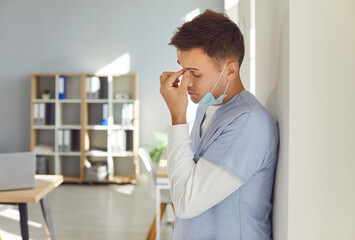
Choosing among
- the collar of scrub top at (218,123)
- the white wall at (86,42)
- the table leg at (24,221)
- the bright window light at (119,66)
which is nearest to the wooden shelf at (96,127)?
the white wall at (86,42)

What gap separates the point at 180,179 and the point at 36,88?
6.27 m

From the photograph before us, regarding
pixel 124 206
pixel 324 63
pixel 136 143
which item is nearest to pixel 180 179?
pixel 324 63

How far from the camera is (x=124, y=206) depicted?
209 inches

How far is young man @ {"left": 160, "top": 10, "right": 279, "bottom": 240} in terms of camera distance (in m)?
1.13

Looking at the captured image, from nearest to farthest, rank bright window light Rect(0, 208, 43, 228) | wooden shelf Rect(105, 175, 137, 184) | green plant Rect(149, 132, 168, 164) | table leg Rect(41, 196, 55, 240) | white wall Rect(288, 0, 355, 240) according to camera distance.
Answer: white wall Rect(288, 0, 355, 240)
table leg Rect(41, 196, 55, 240)
bright window light Rect(0, 208, 43, 228)
green plant Rect(149, 132, 168, 164)
wooden shelf Rect(105, 175, 137, 184)

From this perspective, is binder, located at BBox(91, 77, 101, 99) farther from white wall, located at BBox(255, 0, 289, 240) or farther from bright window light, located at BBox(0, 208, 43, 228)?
white wall, located at BBox(255, 0, 289, 240)

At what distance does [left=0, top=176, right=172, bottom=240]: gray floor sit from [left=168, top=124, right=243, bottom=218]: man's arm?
109 inches

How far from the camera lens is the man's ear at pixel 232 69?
49.5 inches

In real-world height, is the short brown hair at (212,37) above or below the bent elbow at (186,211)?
above

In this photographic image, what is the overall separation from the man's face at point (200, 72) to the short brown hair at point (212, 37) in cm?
2

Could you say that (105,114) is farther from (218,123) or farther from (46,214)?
(218,123)

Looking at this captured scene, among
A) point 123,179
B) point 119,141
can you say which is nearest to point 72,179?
point 123,179

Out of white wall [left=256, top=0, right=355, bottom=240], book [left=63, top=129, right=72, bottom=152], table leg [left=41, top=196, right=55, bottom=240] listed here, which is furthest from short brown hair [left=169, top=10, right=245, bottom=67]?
book [left=63, top=129, right=72, bottom=152]

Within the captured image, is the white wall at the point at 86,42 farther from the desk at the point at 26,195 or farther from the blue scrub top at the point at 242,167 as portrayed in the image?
the blue scrub top at the point at 242,167
